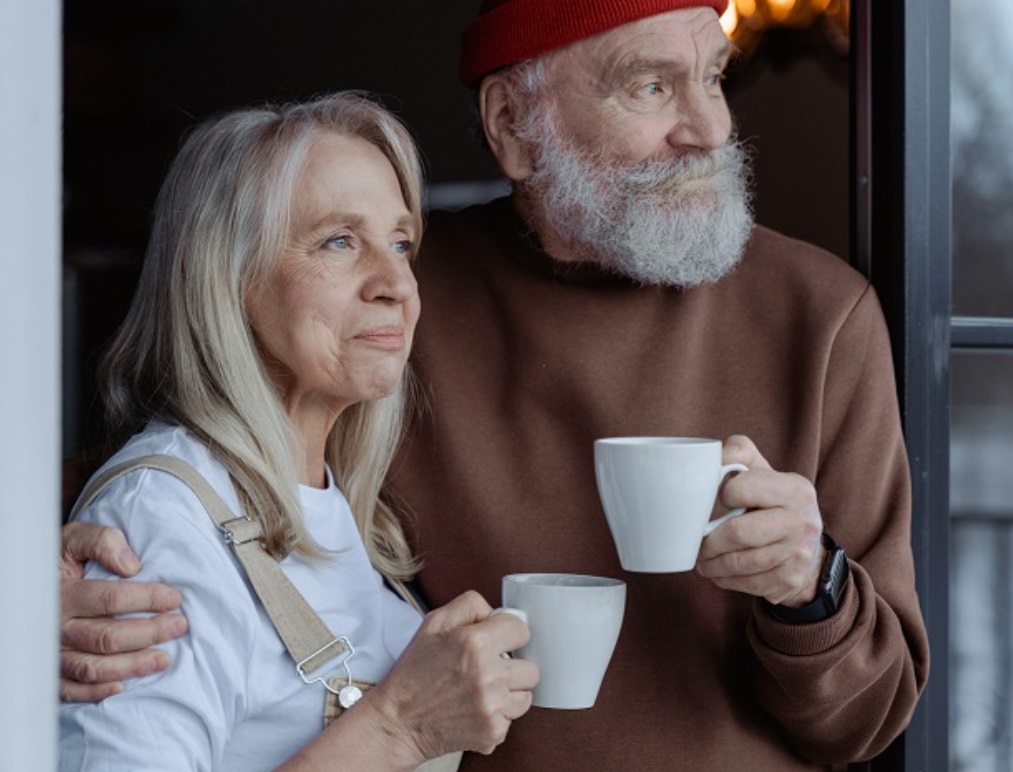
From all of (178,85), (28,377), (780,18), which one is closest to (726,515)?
(28,377)

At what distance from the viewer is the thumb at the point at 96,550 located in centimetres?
139

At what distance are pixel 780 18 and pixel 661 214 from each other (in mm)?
1931

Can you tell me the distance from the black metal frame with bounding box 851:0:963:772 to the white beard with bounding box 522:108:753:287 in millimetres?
223

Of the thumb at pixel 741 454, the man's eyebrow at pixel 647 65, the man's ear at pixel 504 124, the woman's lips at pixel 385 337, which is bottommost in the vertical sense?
the thumb at pixel 741 454

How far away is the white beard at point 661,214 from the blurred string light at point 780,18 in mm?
1459

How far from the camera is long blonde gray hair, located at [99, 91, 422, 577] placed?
61.1 inches

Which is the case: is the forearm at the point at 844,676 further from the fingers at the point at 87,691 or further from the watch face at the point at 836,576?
the fingers at the point at 87,691

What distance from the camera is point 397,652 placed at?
5.54 ft

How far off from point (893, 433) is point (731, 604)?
1.06ft

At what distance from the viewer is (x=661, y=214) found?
1.95m

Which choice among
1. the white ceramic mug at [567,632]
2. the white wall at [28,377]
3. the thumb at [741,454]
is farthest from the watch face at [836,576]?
the white wall at [28,377]

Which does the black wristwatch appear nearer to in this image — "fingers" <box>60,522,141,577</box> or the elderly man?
Answer: the elderly man

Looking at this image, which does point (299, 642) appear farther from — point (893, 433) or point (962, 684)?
point (962, 684)

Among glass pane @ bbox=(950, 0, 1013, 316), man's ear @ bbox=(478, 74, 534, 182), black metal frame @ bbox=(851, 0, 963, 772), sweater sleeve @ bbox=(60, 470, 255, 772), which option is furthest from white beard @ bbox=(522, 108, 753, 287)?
Answer: sweater sleeve @ bbox=(60, 470, 255, 772)
